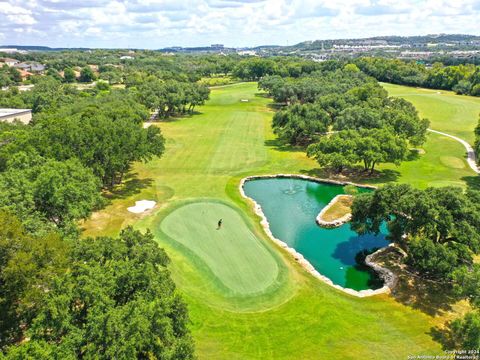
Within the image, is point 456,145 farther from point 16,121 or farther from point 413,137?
point 16,121

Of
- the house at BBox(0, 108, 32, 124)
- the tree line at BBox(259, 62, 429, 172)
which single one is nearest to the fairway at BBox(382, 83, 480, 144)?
the tree line at BBox(259, 62, 429, 172)

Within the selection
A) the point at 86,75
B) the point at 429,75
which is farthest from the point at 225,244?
the point at 86,75

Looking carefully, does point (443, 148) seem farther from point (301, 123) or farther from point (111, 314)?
point (111, 314)

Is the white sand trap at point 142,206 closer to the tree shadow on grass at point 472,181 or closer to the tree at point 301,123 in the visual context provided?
the tree at point 301,123

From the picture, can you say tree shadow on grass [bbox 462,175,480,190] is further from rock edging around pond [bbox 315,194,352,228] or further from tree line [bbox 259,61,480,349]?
rock edging around pond [bbox 315,194,352,228]

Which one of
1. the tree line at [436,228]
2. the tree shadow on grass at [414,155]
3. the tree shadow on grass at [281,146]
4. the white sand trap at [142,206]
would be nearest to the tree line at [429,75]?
the tree shadow on grass at [414,155]

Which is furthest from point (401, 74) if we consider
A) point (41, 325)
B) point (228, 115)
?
point (41, 325)
